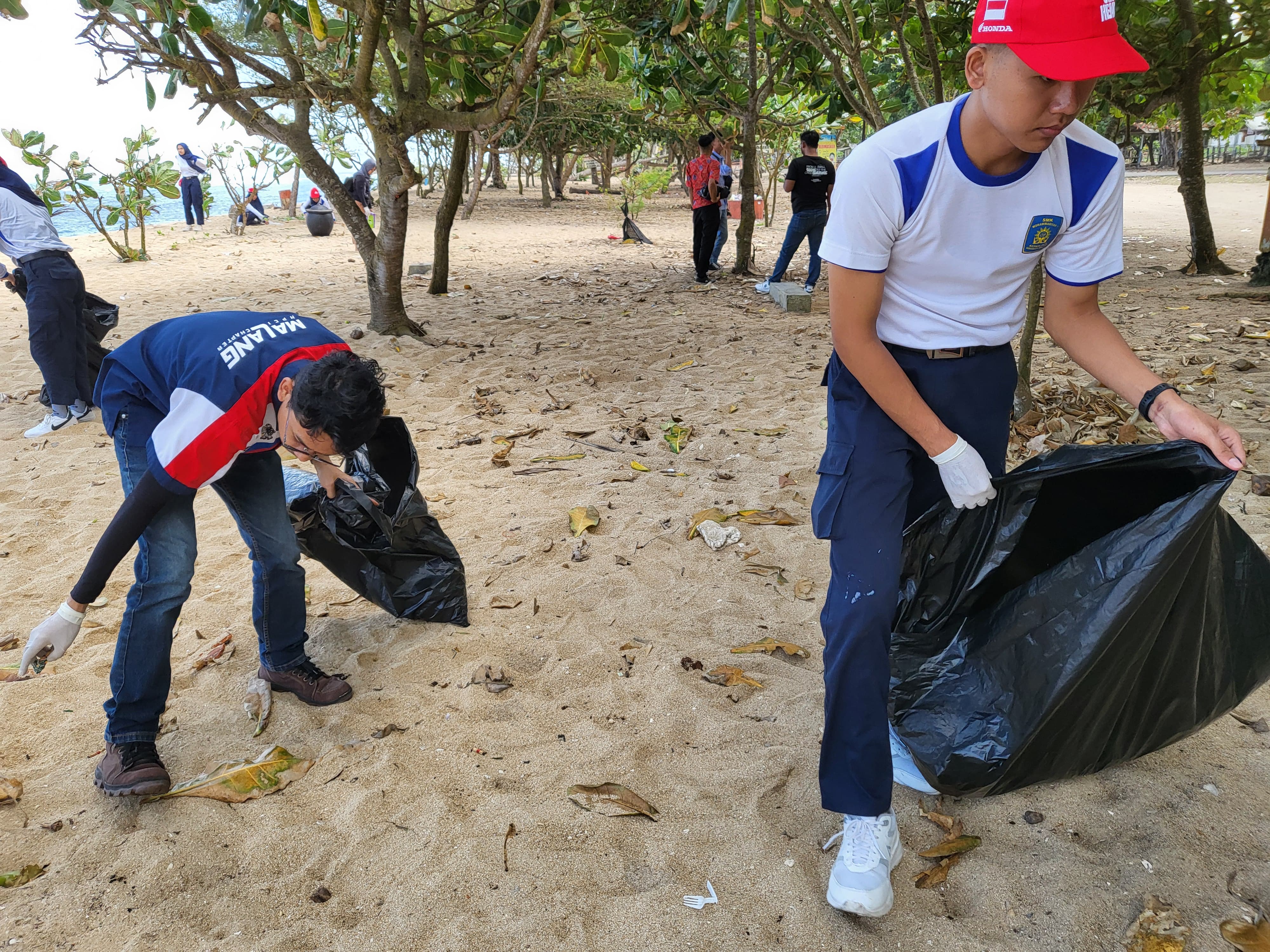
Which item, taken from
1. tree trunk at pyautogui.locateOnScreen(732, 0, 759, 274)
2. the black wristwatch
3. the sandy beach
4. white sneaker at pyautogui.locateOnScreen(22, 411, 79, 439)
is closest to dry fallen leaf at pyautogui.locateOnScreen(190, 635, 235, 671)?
the sandy beach

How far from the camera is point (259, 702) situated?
2449 millimetres

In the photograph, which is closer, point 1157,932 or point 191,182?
point 1157,932

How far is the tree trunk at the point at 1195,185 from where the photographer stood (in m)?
7.72

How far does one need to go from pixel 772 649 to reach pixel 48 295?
4.61 metres

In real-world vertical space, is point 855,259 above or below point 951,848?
above

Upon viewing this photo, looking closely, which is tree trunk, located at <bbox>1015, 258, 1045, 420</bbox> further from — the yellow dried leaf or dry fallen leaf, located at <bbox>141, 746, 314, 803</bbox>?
dry fallen leaf, located at <bbox>141, 746, 314, 803</bbox>

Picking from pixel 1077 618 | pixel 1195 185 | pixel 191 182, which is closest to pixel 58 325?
pixel 1077 618

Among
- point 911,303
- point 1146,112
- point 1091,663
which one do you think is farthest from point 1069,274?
point 1146,112

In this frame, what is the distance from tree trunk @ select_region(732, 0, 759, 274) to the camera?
9.23 m

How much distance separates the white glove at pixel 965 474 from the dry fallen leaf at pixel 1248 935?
0.93 metres

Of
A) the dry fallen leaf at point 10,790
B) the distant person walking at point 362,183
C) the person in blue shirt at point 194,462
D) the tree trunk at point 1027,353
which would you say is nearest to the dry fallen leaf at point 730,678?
the person in blue shirt at point 194,462

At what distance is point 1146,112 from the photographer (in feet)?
26.5

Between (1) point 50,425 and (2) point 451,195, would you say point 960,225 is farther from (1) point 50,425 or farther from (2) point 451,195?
(2) point 451,195

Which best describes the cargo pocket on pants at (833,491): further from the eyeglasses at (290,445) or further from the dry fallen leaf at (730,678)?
the eyeglasses at (290,445)
